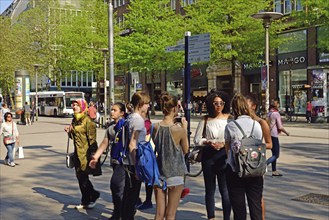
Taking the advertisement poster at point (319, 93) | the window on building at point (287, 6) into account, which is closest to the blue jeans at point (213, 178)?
the advertisement poster at point (319, 93)

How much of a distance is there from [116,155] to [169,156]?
120cm

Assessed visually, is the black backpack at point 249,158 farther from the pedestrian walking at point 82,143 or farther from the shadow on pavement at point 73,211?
the pedestrian walking at point 82,143

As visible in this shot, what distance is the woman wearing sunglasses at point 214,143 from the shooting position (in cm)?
578

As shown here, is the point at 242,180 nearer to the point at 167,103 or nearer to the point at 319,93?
the point at 167,103

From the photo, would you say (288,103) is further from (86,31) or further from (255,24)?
(86,31)

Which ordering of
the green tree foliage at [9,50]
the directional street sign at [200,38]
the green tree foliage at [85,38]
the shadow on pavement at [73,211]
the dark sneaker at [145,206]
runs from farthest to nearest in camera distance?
the green tree foliage at [9,50] → the green tree foliage at [85,38] → the directional street sign at [200,38] → the dark sneaker at [145,206] → the shadow on pavement at [73,211]

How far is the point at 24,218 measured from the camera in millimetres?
6449

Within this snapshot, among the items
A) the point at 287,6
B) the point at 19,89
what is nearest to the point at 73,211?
the point at 19,89

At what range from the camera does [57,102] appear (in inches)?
1881

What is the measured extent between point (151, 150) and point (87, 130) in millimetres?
2302

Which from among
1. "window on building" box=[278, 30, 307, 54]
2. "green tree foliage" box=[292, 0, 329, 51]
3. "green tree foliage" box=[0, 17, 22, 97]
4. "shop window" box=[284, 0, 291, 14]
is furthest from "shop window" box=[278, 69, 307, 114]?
"green tree foliage" box=[0, 17, 22, 97]

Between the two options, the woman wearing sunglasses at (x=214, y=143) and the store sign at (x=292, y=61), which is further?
the store sign at (x=292, y=61)

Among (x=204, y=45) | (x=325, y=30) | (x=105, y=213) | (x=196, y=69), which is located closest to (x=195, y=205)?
(x=105, y=213)

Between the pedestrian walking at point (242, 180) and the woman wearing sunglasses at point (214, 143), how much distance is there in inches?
33.6
